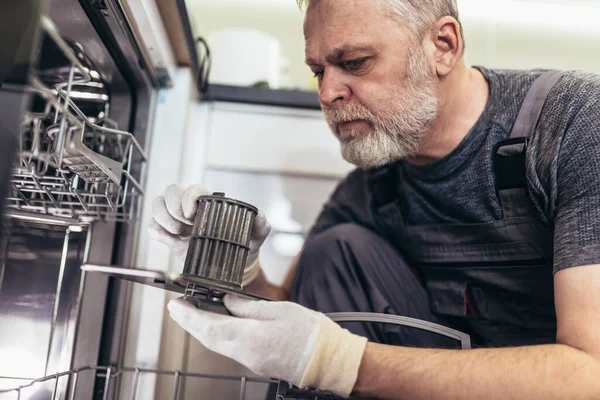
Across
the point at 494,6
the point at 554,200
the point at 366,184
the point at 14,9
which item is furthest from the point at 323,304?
the point at 494,6

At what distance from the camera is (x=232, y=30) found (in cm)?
148

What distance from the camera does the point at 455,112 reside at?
43.0 inches

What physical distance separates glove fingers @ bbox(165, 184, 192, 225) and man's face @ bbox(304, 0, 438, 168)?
35 centimetres

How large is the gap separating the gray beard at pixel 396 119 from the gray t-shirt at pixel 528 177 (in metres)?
0.10

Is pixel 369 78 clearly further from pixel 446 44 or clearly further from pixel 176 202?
pixel 176 202

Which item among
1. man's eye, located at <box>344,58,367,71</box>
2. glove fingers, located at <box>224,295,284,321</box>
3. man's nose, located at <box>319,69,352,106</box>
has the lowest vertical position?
glove fingers, located at <box>224,295,284,321</box>

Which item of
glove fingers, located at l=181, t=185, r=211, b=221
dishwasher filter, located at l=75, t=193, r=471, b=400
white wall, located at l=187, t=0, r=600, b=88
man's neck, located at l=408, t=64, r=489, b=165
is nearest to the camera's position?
dishwasher filter, located at l=75, t=193, r=471, b=400

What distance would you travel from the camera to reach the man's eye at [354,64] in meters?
0.98

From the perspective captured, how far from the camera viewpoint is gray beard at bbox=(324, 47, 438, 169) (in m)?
1.02

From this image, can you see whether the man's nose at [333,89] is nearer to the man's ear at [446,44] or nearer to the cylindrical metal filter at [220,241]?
the man's ear at [446,44]

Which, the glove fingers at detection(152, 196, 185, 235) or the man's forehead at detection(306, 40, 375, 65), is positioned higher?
the man's forehead at detection(306, 40, 375, 65)

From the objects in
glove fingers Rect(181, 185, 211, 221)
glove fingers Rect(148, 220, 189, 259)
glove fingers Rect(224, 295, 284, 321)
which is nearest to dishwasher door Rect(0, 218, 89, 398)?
glove fingers Rect(148, 220, 189, 259)

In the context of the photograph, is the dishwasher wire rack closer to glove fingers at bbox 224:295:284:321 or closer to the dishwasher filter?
the dishwasher filter

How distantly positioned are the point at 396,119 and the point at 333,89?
0.48ft
